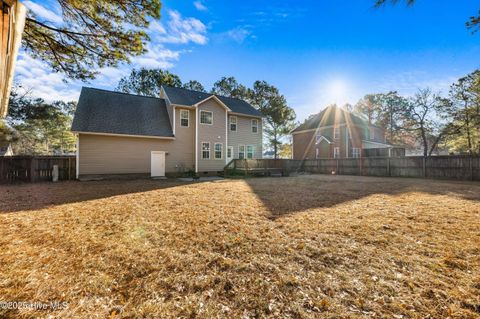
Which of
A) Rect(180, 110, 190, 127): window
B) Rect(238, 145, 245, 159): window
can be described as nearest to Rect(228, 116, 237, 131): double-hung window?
Rect(238, 145, 245, 159): window

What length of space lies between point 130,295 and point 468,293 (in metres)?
3.51

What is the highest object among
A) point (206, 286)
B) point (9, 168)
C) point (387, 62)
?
point (387, 62)

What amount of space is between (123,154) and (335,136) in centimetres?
2231

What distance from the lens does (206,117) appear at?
1695 centimetres

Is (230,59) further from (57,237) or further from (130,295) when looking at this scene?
(130,295)

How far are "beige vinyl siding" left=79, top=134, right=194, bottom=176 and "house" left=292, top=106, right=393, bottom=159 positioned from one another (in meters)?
17.0

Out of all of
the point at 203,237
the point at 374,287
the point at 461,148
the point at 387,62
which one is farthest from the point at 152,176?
the point at 461,148

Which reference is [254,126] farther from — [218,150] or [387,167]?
[387,167]

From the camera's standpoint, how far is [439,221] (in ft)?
14.6

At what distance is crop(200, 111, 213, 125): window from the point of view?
16769 millimetres

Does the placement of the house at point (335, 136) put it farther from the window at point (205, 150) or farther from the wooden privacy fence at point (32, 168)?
the wooden privacy fence at point (32, 168)

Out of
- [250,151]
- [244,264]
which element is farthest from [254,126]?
[244,264]

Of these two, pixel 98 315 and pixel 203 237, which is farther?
pixel 203 237

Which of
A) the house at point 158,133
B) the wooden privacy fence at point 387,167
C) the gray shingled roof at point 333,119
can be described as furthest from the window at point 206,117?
the gray shingled roof at point 333,119
